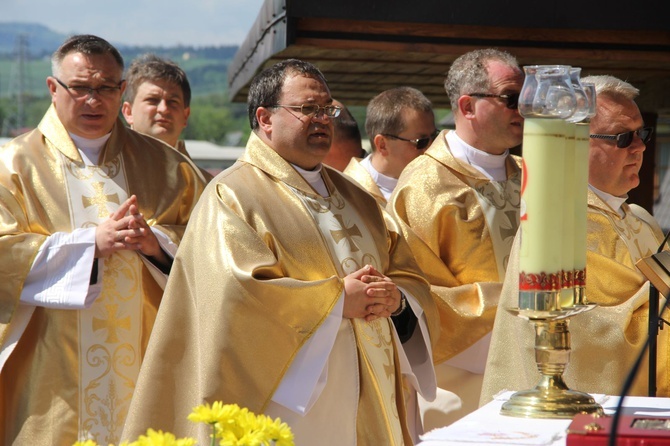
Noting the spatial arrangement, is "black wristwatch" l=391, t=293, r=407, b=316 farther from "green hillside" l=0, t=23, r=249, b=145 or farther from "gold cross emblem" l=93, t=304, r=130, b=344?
"green hillside" l=0, t=23, r=249, b=145

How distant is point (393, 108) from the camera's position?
19.6 ft

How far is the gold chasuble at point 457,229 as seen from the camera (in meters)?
4.76

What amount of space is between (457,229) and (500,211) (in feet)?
0.75

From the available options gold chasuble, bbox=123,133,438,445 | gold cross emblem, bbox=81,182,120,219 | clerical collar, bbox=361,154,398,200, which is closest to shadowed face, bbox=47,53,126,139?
gold cross emblem, bbox=81,182,120,219

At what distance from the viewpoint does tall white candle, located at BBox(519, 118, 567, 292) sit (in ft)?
7.25

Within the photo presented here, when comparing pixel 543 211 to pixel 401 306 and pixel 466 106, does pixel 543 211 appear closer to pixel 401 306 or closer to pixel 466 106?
pixel 401 306

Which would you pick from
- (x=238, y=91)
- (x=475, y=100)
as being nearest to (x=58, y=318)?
(x=475, y=100)

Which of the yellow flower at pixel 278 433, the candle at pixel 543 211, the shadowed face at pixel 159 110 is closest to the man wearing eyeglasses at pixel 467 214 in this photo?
the shadowed face at pixel 159 110

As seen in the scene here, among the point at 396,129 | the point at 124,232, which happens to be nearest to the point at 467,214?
the point at 396,129

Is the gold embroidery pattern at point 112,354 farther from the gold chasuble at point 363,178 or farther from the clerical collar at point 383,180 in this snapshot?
the clerical collar at point 383,180

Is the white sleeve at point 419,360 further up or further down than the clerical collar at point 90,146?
further down

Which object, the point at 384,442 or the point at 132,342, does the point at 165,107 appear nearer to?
the point at 132,342

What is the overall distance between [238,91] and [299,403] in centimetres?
648

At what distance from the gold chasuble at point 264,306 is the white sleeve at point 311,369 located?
27mm
